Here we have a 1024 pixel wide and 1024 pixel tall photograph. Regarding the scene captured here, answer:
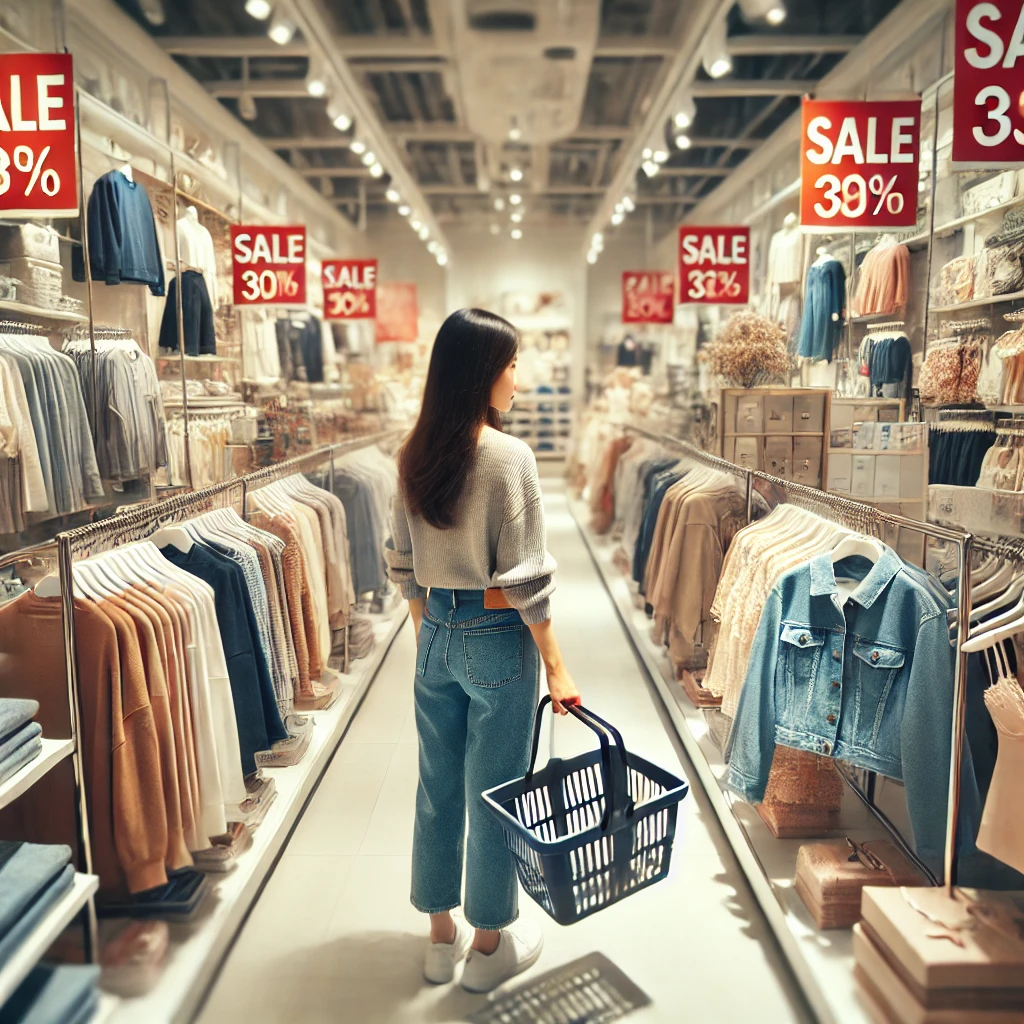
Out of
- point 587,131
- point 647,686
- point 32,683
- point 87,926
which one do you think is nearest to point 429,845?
point 87,926

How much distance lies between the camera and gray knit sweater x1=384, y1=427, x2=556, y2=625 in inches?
90.9

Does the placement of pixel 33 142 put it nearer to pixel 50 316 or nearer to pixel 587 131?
pixel 50 316

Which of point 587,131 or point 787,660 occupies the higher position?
point 587,131

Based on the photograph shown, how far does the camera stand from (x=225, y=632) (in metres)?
2.95

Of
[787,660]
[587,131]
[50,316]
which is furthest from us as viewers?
[587,131]

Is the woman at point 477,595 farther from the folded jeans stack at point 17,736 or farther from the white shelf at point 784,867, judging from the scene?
the folded jeans stack at point 17,736

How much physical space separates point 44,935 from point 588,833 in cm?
114

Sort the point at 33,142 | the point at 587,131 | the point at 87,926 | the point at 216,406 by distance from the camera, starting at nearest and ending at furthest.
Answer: the point at 87,926, the point at 33,142, the point at 216,406, the point at 587,131

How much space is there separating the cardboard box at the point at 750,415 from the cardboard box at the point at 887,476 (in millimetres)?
667

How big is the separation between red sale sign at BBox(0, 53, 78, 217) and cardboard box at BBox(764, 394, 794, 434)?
299 centimetres

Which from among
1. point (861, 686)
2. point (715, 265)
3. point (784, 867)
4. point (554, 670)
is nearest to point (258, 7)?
point (715, 265)

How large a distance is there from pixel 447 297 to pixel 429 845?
15077 mm

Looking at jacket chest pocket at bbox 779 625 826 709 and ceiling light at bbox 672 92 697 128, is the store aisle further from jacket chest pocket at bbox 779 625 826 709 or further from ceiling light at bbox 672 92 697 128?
ceiling light at bbox 672 92 697 128

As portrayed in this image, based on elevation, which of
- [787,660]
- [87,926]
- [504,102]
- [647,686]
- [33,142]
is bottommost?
[647,686]
